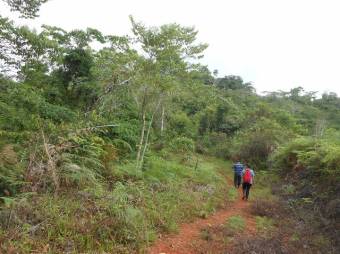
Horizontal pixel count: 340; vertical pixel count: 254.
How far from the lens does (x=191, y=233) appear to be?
26.7 feet

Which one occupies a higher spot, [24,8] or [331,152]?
[24,8]

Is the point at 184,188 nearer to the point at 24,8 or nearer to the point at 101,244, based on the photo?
the point at 101,244

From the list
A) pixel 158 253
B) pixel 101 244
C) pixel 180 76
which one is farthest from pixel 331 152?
pixel 101 244

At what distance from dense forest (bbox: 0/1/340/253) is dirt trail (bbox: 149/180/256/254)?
0.27 m

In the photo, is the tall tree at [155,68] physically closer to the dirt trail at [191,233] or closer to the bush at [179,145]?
the dirt trail at [191,233]

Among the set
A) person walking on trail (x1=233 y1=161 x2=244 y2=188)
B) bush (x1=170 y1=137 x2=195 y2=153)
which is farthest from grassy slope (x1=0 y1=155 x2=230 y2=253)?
bush (x1=170 y1=137 x2=195 y2=153)

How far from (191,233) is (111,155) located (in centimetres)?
362

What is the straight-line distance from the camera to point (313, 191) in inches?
472

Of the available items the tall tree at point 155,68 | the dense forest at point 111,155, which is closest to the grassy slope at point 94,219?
the dense forest at point 111,155

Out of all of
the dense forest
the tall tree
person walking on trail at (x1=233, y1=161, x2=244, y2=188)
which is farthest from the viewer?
person walking on trail at (x1=233, y1=161, x2=244, y2=188)

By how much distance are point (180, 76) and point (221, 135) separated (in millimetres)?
17163

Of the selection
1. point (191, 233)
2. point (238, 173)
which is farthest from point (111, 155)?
point (238, 173)

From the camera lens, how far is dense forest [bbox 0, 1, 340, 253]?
6426 mm

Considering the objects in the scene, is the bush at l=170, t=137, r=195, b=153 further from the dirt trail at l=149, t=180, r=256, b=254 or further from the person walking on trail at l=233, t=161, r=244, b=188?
the dirt trail at l=149, t=180, r=256, b=254
